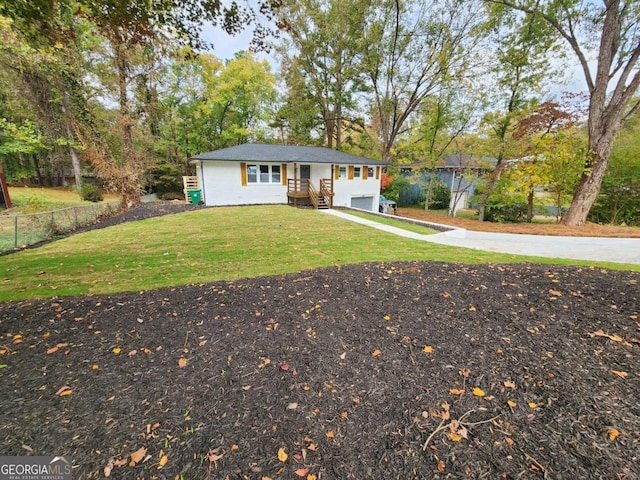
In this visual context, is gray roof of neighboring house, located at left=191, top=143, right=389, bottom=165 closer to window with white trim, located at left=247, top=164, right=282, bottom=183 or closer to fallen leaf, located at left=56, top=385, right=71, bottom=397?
window with white trim, located at left=247, top=164, right=282, bottom=183

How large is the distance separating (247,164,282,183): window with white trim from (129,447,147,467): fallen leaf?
585 inches

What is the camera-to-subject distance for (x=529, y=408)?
6.68 ft

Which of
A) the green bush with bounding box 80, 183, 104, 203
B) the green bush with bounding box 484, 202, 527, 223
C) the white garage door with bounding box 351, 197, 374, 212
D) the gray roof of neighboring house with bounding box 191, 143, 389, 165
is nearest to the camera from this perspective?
the gray roof of neighboring house with bounding box 191, 143, 389, 165

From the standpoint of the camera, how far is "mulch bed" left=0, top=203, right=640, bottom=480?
172cm

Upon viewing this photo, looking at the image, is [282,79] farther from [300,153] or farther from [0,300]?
[0,300]

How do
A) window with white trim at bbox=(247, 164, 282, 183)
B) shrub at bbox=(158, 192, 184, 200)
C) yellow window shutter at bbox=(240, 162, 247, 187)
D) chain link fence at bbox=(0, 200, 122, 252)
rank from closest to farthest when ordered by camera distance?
chain link fence at bbox=(0, 200, 122, 252) < yellow window shutter at bbox=(240, 162, 247, 187) < window with white trim at bbox=(247, 164, 282, 183) < shrub at bbox=(158, 192, 184, 200)

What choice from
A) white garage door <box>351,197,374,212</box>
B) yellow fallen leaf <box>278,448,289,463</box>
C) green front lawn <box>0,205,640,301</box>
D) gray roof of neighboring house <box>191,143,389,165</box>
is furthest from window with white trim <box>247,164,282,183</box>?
yellow fallen leaf <box>278,448,289,463</box>

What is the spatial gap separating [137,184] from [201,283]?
1238cm

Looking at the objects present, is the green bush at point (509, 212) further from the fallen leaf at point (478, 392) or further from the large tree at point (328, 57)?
the fallen leaf at point (478, 392)

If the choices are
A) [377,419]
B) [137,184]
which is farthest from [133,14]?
[137,184]

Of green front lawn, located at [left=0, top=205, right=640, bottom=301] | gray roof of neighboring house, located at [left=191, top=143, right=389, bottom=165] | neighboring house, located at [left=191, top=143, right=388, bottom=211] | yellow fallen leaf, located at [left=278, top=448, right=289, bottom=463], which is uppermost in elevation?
gray roof of neighboring house, located at [left=191, top=143, right=389, bottom=165]

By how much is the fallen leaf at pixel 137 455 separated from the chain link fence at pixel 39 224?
8.19 m

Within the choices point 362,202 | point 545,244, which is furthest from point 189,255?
point 362,202

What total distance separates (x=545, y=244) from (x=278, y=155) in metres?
13.4
